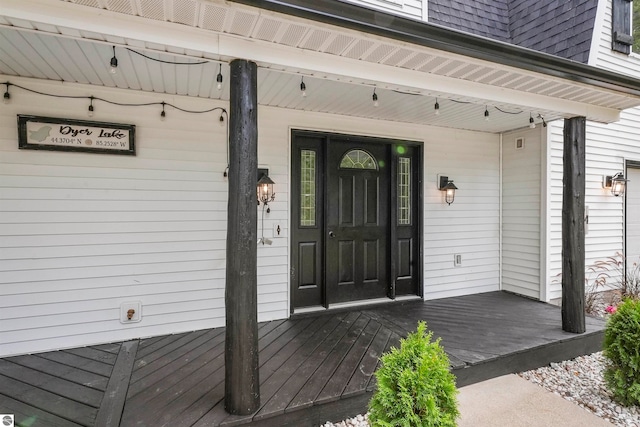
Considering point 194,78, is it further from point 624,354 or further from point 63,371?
point 624,354

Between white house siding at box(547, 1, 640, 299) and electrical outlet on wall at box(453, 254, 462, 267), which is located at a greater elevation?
white house siding at box(547, 1, 640, 299)

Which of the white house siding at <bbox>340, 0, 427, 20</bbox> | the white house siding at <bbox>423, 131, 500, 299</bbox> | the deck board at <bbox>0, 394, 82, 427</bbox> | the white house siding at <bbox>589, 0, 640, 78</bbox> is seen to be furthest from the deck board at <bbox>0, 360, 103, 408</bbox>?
the white house siding at <bbox>589, 0, 640, 78</bbox>

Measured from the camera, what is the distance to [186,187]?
10.9 ft

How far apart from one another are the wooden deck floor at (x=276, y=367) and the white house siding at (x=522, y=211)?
802mm

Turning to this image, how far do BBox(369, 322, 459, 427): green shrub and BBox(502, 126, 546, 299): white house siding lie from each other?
3568mm

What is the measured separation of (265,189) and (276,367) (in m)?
1.72

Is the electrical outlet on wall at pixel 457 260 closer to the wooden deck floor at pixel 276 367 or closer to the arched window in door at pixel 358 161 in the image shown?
the wooden deck floor at pixel 276 367

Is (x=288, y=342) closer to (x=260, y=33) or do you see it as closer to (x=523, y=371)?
(x=523, y=371)

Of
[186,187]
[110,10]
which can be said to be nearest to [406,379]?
[110,10]

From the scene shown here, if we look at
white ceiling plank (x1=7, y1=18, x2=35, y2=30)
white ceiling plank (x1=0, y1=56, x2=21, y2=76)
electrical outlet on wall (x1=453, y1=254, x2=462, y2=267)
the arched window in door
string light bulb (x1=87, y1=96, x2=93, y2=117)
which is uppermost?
white ceiling plank (x1=0, y1=56, x2=21, y2=76)

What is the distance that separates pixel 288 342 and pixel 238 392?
3.53 ft

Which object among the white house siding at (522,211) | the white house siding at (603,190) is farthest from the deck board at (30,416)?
the white house siding at (603,190)

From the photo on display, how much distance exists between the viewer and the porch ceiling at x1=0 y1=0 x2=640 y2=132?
1.78 meters

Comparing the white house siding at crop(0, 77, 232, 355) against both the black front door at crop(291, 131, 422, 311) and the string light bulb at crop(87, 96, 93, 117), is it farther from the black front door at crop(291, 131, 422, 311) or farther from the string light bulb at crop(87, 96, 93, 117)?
the black front door at crop(291, 131, 422, 311)
